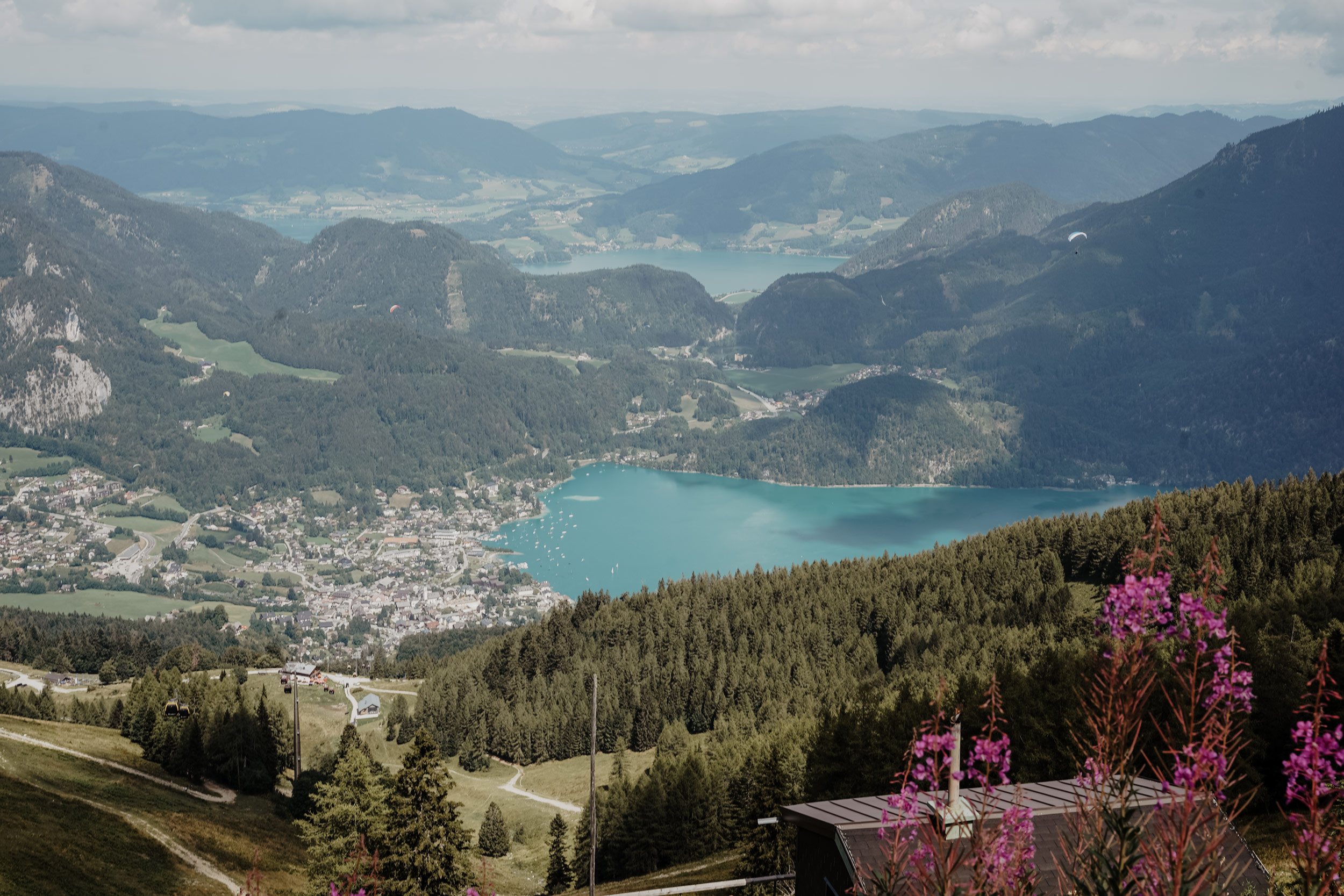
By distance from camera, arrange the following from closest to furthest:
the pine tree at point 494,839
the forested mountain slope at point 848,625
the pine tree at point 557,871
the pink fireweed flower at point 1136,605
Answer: the pink fireweed flower at point 1136,605
the pine tree at point 557,871
the pine tree at point 494,839
the forested mountain slope at point 848,625

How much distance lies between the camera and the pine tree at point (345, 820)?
41.8m

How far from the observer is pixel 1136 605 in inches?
440

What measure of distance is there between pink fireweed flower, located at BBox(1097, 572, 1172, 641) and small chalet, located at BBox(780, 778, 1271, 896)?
36.3 ft

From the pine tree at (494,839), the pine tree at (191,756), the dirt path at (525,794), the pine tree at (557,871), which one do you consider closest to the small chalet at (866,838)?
the pine tree at (557,871)

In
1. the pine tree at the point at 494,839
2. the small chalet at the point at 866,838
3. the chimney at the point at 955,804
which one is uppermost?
the chimney at the point at 955,804

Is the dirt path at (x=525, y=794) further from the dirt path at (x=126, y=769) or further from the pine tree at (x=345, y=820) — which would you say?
the pine tree at (x=345, y=820)

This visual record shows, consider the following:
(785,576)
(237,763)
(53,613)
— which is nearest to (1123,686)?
(237,763)

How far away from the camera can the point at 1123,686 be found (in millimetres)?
11320

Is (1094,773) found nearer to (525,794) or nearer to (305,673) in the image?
(525,794)

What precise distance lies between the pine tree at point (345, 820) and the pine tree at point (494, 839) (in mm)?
20193

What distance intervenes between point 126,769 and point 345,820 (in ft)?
95.9

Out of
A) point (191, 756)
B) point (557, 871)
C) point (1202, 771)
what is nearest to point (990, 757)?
point (1202, 771)

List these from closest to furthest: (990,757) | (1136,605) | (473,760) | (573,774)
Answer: (1136,605), (990,757), (573,774), (473,760)

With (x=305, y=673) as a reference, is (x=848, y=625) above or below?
above
